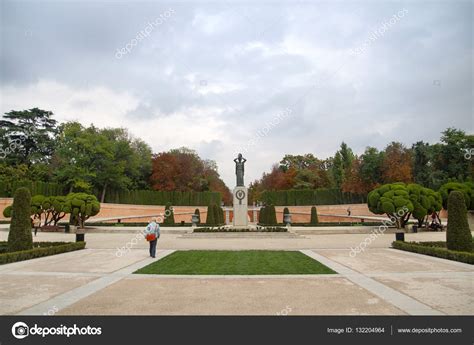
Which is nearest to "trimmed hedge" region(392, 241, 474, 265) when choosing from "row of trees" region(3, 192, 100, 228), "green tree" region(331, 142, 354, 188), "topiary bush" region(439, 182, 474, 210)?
"topiary bush" region(439, 182, 474, 210)

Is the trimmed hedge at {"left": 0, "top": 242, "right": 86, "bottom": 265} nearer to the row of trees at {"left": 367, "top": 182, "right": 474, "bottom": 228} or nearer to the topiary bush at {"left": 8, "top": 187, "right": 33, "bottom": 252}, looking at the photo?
the topiary bush at {"left": 8, "top": 187, "right": 33, "bottom": 252}

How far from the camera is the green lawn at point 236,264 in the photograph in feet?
33.6

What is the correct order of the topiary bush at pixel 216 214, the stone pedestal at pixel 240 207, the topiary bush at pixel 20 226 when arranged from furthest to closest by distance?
the topiary bush at pixel 216 214, the stone pedestal at pixel 240 207, the topiary bush at pixel 20 226

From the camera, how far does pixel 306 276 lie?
947 centimetres

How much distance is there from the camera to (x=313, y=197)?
58.2m

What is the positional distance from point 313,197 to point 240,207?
32.2 m

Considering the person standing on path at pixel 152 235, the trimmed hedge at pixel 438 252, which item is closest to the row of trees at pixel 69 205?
the person standing on path at pixel 152 235

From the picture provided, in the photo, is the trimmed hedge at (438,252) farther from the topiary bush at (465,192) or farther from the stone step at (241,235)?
the topiary bush at (465,192)

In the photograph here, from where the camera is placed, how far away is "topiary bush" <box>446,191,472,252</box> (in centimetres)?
1317

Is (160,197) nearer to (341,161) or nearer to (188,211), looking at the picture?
(188,211)

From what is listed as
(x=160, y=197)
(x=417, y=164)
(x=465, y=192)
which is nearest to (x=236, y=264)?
(x=465, y=192)

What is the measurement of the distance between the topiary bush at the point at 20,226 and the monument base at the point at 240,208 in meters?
16.7
